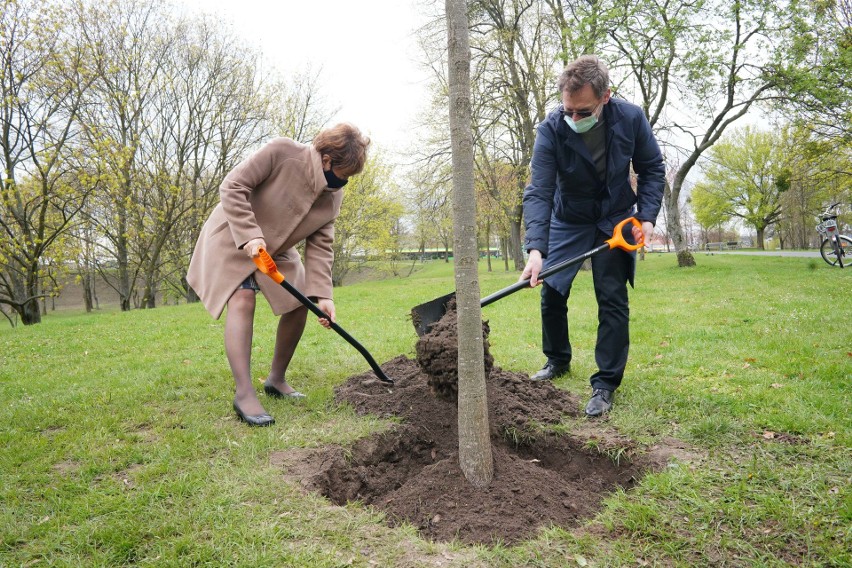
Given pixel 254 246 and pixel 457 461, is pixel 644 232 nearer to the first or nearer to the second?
pixel 457 461

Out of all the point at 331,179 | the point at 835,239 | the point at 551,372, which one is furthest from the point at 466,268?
the point at 835,239

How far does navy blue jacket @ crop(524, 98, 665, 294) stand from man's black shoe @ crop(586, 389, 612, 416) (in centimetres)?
76

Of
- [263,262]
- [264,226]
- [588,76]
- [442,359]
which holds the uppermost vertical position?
[588,76]

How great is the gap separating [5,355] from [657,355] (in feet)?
25.7

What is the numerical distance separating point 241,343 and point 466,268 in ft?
5.75

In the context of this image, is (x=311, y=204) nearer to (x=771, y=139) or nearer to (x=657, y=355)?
(x=657, y=355)

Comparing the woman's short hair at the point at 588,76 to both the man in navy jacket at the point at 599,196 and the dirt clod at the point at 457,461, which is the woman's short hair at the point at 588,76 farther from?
the dirt clod at the point at 457,461

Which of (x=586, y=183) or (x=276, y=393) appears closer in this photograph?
(x=586, y=183)

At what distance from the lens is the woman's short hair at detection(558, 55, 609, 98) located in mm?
2988

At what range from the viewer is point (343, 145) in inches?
130

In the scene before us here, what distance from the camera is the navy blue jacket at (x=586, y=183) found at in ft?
11.0

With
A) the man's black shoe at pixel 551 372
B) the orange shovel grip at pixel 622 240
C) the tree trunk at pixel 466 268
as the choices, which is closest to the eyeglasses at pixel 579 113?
the orange shovel grip at pixel 622 240

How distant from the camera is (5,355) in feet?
22.2

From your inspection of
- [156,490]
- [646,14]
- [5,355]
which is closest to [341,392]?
[156,490]
